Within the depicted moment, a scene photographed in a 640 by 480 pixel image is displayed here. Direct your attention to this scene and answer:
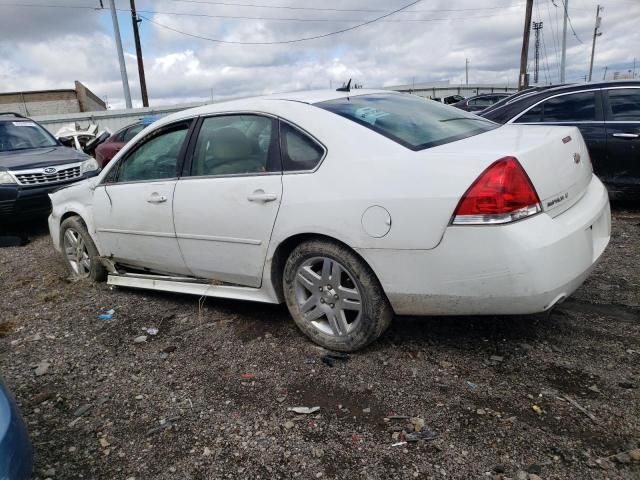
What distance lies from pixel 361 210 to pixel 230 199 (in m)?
0.99

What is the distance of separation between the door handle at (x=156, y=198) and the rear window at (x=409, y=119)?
137cm

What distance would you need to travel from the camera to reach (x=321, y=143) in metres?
3.00

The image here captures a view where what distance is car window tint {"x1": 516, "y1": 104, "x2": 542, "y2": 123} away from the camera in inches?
252

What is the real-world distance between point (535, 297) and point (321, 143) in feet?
4.71

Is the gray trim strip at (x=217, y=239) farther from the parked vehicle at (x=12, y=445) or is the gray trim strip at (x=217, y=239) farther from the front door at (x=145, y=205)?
the parked vehicle at (x=12, y=445)

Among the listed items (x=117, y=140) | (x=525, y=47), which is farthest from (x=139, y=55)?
(x=525, y=47)

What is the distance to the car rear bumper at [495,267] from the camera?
2.44 m

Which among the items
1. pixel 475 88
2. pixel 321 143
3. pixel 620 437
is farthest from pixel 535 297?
pixel 475 88

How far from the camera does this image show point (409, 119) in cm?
321

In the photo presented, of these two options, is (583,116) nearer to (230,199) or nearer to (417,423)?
(230,199)

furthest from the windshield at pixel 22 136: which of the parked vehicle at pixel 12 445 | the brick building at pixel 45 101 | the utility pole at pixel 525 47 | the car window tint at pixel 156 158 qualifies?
the brick building at pixel 45 101

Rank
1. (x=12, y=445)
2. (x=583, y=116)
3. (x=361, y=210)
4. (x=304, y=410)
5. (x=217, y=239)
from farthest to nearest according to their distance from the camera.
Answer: (x=583, y=116), (x=217, y=239), (x=361, y=210), (x=304, y=410), (x=12, y=445)

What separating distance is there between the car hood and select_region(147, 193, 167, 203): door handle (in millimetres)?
4336

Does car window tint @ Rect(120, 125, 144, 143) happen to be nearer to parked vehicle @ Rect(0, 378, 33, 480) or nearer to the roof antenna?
the roof antenna
